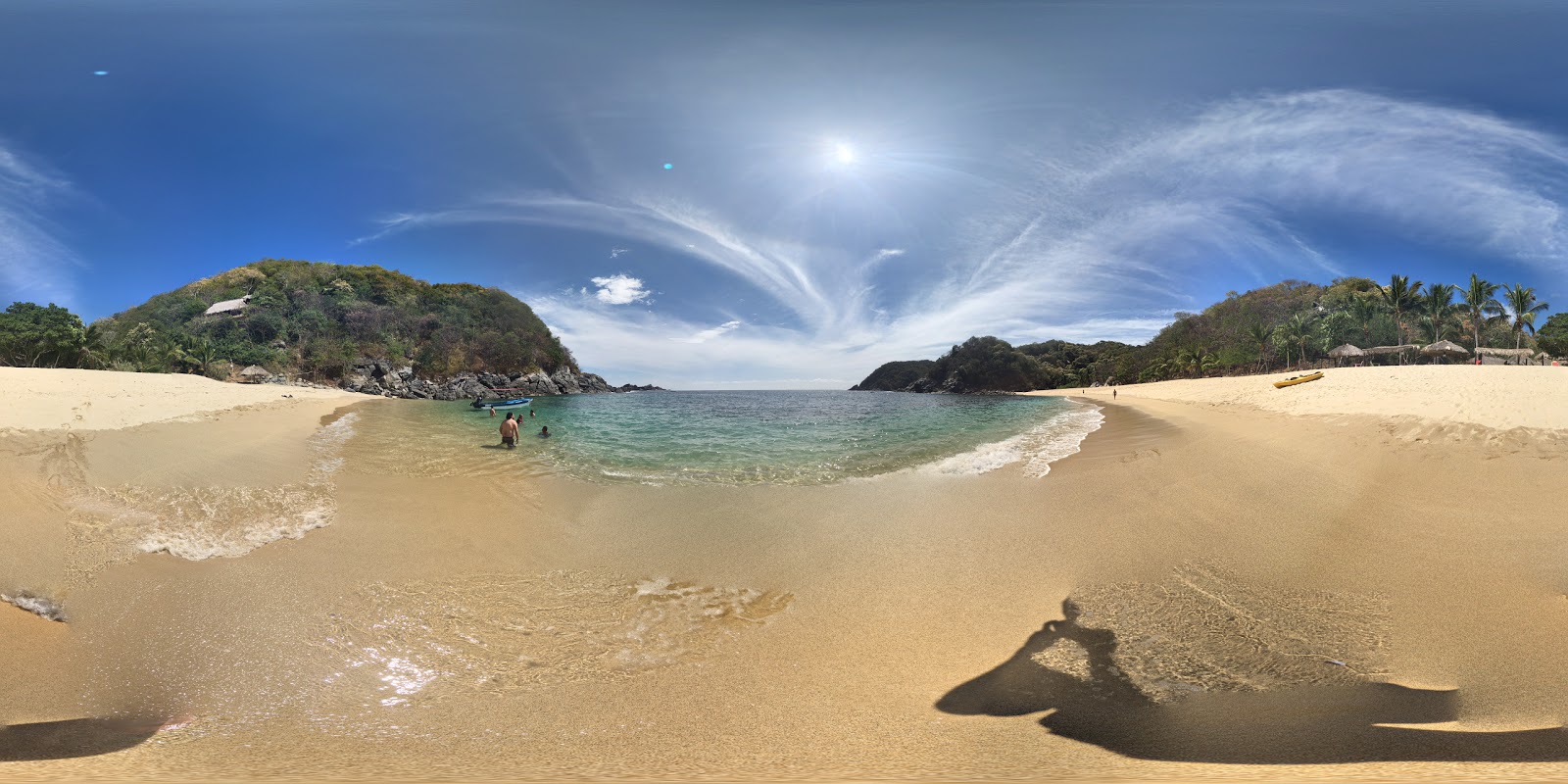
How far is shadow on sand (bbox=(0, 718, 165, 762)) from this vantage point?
127 inches

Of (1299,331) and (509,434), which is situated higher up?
(1299,331)

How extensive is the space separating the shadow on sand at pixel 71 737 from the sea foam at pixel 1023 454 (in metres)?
11.3

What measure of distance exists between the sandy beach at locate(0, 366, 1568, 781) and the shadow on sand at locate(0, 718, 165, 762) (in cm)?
2

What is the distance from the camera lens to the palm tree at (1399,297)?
49875 mm

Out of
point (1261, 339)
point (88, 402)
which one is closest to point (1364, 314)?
point (1261, 339)

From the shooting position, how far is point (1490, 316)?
187 ft

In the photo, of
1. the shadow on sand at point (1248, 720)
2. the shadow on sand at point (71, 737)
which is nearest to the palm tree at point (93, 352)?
the shadow on sand at point (71, 737)

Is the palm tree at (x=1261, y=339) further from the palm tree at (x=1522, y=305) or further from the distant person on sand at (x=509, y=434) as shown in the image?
the distant person on sand at (x=509, y=434)

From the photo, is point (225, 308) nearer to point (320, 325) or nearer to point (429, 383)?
point (320, 325)

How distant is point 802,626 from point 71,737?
5129 mm

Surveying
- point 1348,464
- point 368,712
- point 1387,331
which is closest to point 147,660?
point 368,712

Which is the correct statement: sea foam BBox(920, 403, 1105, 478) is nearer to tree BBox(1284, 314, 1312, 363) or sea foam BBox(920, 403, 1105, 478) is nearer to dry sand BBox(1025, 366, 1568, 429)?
dry sand BBox(1025, 366, 1568, 429)

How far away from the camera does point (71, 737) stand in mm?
3430

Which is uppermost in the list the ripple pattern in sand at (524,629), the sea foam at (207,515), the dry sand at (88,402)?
the dry sand at (88,402)
